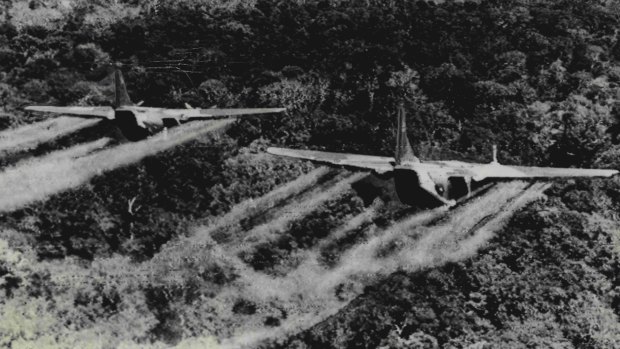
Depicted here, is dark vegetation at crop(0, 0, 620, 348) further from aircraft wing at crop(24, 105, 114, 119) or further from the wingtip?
the wingtip

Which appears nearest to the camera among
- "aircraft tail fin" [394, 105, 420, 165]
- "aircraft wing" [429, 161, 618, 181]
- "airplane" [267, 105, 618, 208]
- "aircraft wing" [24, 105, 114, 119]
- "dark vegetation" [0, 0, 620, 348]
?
"aircraft tail fin" [394, 105, 420, 165]

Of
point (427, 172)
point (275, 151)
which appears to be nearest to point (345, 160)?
point (275, 151)

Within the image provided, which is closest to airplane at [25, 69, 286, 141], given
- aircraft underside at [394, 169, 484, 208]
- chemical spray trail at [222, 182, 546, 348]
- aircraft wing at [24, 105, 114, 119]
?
aircraft wing at [24, 105, 114, 119]

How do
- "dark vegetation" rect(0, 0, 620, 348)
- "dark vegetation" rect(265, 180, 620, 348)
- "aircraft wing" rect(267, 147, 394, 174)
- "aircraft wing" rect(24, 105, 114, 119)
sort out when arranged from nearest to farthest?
1. "aircraft wing" rect(267, 147, 394, 174)
2. "dark vegetation" rect(265, 180, 620, 348)
3. "dark vegetation" rect(0, 0, 620, 348)
4. "aircraft wing" rect(24, 105, 114, 119)

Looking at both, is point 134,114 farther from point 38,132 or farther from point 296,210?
point 38,132

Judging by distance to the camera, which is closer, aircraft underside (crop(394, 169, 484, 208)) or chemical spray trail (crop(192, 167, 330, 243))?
aircraft underside (crop(394, 169, 484, 208))

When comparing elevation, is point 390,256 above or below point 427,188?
below
